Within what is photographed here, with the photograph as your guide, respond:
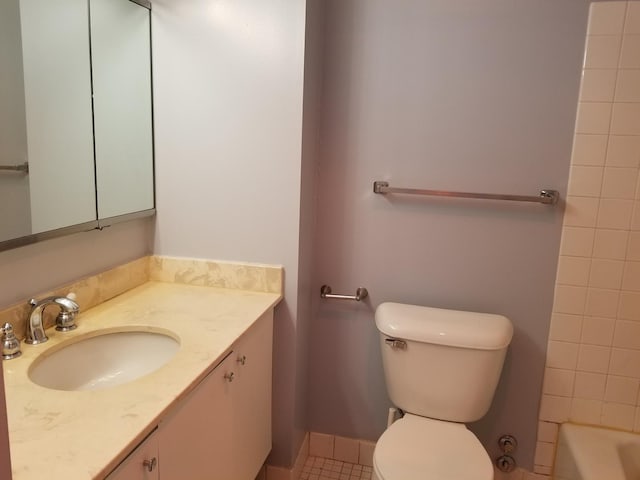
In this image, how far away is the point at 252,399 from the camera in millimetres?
1731

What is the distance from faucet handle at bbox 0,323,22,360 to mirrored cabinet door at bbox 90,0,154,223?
20.5 inches

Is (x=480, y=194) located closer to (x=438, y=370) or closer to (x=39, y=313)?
(x=438, y=370)

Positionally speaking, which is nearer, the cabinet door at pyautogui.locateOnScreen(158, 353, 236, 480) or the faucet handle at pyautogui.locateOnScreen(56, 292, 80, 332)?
the cabinet door at pyautogui.locateOnScreen(158, 353, 236, 480)

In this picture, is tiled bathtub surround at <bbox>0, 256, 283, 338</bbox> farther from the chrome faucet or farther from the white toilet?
the white toilet

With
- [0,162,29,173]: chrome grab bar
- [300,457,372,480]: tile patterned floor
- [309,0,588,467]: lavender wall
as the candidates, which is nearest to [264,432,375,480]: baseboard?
[300,457,372,480]: tile patterned floor

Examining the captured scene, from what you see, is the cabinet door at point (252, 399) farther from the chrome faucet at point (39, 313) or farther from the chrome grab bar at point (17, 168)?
the chrome grab bar at point (17, 168)

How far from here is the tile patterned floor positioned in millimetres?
2156

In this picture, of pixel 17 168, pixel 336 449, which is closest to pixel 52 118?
pixel 17 168

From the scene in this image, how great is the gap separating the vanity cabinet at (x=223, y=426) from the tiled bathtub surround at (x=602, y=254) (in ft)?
3.61

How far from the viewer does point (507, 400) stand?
203cm

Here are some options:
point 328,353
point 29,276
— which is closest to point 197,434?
point 29,276

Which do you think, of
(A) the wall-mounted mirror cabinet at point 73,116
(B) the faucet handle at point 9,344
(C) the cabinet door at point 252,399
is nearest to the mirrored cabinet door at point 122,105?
(A) the wall-mounted mirror cabinet at point 73,116

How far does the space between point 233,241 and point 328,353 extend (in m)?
0.65

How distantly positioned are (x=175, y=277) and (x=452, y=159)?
45.8 inches
